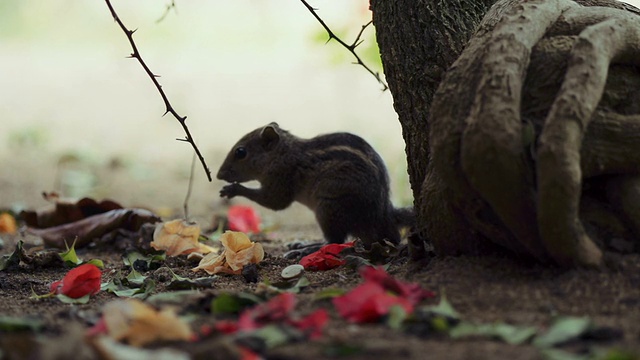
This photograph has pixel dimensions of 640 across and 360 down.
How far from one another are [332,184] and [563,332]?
10.1 ft

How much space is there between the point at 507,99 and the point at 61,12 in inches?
551

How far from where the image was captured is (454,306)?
3.12m

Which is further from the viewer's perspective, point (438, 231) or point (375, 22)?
point (375, 22)

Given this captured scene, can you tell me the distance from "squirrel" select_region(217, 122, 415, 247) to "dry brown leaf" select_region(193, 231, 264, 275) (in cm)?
83

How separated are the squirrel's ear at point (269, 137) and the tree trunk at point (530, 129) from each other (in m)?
2.41

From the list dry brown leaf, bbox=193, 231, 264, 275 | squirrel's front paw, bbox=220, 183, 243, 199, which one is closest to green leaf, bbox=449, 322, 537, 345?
dry brown leaf, bbox=193, 231, 264, 275

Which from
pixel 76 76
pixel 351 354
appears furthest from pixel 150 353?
pixel 76 76

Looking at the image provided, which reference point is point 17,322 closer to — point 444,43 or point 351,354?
point 351,354

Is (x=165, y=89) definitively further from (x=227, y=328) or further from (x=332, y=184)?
(x=227, y=328)

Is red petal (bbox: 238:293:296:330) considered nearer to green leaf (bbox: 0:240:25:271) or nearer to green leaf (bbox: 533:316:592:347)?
green leaf (bbox: 533:316:592:347)

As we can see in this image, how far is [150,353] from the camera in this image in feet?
7.90

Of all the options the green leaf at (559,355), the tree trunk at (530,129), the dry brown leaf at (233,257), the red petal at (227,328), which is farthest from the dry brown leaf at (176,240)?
the green leaf at (559,355)

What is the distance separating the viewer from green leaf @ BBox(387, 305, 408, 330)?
2.83 metres

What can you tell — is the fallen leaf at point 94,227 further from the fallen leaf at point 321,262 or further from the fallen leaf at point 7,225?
the fallen leaf at point 321,262
